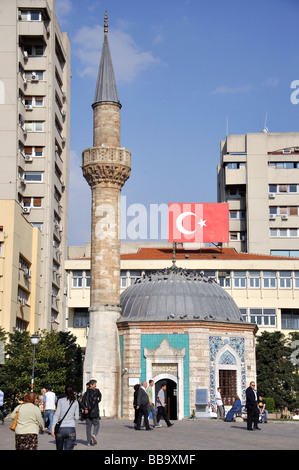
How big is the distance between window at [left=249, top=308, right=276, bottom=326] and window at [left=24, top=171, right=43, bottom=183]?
23.3m

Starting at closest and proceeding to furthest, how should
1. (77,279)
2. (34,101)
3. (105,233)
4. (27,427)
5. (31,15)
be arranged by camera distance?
(27,427)
(105,233)
(31,15)
(34,101)
(77,279)

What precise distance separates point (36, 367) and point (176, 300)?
895 cm

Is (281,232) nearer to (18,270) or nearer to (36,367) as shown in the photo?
(18,270)

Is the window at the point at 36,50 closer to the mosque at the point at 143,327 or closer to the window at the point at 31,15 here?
the window at the point at 31,15

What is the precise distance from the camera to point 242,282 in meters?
68.0

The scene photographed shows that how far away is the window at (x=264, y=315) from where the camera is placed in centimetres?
6675

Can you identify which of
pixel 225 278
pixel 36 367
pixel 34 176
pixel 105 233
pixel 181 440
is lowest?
pixel 181 440

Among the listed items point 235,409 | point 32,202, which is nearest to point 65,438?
point 235,409

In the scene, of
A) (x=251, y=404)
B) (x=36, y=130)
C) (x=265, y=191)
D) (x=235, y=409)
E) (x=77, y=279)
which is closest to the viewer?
(x=251, y=404)

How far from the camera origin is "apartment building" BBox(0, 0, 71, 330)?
61.3 m

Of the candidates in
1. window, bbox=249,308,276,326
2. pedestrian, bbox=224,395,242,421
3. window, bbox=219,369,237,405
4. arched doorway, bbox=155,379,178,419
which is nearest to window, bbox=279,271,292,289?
window, bbox=249,308,276,326

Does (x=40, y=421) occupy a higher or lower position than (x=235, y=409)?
higher

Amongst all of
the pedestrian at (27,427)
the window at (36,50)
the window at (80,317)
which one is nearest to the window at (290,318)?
the window at (80,317)

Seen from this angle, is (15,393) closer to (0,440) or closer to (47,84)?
(0,440)
